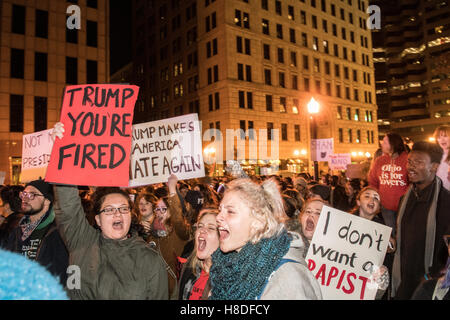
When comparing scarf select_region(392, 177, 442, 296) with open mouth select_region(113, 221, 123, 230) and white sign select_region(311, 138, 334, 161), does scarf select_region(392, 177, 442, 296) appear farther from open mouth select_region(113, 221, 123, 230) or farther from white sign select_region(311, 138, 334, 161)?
white sign select_region(311, 138, 334, 161)

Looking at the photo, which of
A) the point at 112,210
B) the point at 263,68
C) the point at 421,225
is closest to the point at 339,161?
the point at 421,225

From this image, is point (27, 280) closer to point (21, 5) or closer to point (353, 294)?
point (353, 294)

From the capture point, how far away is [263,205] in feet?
7.66

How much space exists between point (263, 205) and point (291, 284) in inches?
24.4

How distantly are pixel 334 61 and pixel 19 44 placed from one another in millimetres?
42720

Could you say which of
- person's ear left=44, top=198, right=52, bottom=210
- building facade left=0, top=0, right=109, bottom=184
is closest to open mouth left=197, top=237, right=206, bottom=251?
person's ear left=44, top=198, right=52, bottom=210

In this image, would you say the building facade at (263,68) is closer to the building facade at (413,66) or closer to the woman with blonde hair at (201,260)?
the woman with blonde hair at (201,260)

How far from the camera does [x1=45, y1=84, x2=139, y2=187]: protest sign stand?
3.17 meters

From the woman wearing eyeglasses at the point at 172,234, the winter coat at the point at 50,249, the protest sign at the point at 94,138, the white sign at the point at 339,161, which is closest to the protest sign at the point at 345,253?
the woman wearing eyeglasses at the point at 172,234

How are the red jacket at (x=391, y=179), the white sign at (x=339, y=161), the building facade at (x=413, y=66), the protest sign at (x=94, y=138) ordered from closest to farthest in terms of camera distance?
the protest sign at (x=94, y=138) → the red jacket at (x=391, y=179) → the white sign at (x=339, y=161) → the building facade at (x=413, y=66)

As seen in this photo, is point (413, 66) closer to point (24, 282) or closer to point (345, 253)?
point (345, 253)

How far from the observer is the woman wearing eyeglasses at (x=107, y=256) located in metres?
2.73

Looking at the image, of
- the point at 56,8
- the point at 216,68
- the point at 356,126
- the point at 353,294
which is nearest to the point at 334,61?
the point at 356,126

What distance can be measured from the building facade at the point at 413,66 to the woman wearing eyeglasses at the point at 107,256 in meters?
93.3
